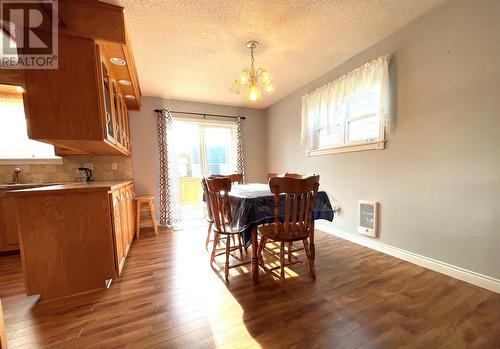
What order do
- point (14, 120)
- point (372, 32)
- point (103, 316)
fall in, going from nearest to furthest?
1. point (103, 316)
2. point (372, 32)
3. point (14, 120)

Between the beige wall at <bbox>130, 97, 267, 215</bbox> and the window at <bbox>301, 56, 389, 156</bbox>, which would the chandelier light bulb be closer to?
the window at <bbox>301, 56, 389, 156</bbox>

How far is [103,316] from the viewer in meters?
1.41

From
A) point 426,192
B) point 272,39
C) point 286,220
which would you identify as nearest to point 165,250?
point 286,220

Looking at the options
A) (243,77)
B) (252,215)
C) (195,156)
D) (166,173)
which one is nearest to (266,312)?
(252,215)

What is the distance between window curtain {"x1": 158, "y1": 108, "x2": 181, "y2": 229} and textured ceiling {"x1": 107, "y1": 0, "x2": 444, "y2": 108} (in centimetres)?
84

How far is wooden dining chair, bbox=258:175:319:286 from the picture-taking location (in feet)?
5.20

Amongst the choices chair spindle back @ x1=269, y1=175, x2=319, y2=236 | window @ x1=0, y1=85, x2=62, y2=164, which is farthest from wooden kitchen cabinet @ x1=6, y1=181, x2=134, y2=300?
window @ x1=0, y1=85, x2=62, y2=164

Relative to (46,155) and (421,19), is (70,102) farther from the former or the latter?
(421,19)

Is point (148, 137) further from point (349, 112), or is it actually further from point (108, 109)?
point (349, 112)

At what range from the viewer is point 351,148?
2.70 m

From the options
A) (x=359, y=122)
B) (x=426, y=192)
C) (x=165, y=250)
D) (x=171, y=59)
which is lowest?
(x=165, y=250)

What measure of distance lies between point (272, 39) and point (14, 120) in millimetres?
3755

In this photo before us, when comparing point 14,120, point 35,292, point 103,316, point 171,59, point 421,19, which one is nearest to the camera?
point 103,316

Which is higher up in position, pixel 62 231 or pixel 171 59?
pixel 171 59
